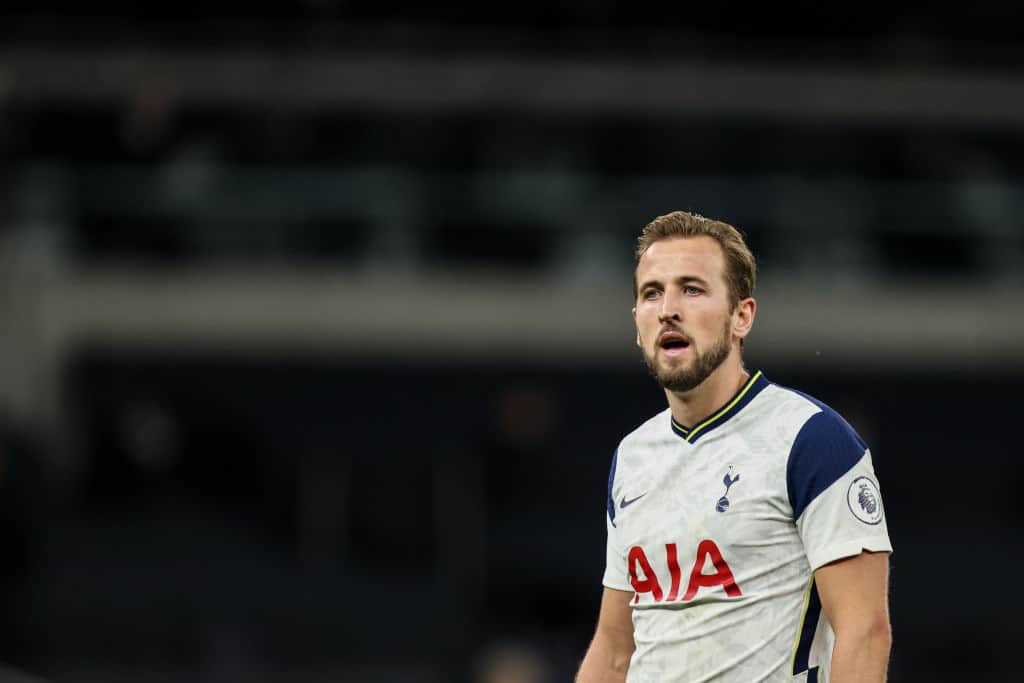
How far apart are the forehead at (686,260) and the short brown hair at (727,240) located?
0.04 feet

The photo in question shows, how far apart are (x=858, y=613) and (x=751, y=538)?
30cm

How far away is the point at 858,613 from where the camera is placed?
323 cm

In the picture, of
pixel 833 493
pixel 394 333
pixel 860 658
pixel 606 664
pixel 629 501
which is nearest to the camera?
pixel 860 658

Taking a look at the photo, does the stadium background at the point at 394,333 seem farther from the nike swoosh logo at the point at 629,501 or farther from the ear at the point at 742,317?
the ear at the point at 742,317

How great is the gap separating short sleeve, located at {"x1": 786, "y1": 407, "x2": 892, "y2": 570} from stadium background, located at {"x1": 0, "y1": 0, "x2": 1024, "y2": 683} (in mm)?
7721

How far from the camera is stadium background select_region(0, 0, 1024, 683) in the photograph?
39.8 ft

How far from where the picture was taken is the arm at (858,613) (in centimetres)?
319

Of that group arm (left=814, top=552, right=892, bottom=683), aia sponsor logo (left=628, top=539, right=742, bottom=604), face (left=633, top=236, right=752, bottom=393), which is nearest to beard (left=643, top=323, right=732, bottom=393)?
face (left=633, top=236, right=752, bottom=393)

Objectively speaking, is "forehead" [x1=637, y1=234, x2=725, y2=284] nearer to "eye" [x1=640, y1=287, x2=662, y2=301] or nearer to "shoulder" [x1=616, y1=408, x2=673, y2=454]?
"eye" [x1=640, y1=287, x2=662, y2=301]

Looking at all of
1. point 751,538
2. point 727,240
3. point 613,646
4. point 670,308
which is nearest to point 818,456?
point 751,538

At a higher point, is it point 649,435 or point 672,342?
point 672,342

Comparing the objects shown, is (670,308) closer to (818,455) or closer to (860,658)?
(818,455)

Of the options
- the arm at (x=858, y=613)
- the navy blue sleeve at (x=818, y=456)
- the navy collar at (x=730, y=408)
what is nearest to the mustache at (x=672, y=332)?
the navy collar at (x=730, y=408)

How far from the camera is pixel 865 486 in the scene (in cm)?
333
